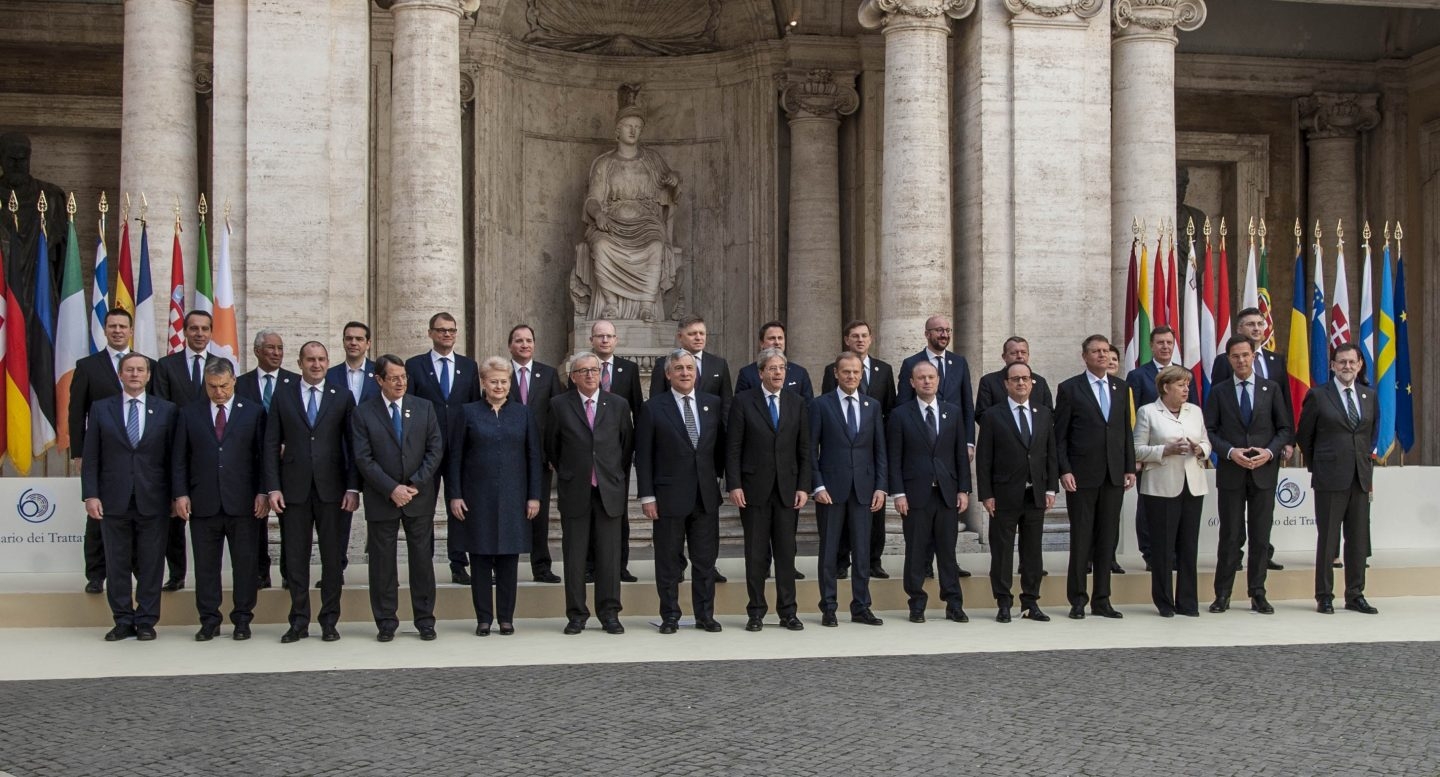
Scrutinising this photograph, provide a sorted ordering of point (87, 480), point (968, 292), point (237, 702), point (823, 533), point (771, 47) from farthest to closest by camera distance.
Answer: point (771, 47), point (968, 292), point (823, 533), point (87, 480), point (237, 702)

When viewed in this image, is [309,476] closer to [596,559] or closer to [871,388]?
[596,559]

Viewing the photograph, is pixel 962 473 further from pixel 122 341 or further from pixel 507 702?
pixel 122 341

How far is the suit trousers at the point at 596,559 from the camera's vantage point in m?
8.88

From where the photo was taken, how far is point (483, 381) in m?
8.86

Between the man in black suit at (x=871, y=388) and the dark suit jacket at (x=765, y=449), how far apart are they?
99 cm

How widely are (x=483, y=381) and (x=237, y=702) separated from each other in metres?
2.64

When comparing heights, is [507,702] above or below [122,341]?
below

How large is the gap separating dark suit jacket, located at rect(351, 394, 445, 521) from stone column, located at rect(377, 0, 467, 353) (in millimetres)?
3329

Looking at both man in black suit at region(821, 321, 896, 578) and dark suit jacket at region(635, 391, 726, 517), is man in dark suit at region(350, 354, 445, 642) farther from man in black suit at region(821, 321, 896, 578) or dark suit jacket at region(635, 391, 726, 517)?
man in black suit at region(821, 321, 896, 578)

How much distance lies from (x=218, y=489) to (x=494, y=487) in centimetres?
150

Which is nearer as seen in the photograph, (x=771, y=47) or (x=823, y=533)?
(x=823, y=533)

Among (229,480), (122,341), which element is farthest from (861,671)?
(122,341)

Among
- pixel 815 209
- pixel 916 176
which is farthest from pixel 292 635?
Answer: pixel 815 209

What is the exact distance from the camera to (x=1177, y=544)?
9.67 m
